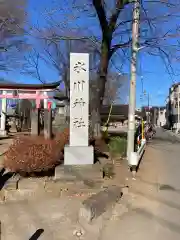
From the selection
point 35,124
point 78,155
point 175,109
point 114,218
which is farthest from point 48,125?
point 175,109

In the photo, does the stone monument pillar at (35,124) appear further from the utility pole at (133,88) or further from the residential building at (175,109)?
the residential building at (175,109)

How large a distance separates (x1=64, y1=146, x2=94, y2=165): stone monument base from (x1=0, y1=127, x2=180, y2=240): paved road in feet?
5.24

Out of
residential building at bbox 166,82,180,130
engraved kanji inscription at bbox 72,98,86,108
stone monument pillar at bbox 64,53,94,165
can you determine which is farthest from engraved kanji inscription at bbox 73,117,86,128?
residential building at bbox 166,82,180,130

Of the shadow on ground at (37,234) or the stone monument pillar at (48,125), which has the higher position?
the stone monument pillar at (48,125)

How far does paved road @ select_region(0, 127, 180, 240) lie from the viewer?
5.99 m

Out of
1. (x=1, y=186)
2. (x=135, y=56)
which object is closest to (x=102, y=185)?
(x=1, y=186)

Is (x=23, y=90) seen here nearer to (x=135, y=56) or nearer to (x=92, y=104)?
(x=92, y=104)

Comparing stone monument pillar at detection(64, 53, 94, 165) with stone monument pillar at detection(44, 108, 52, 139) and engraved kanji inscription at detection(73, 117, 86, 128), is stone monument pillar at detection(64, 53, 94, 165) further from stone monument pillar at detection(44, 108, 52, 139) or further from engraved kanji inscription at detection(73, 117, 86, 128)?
stone monument pillar at detection(44, 108, 52, 139)

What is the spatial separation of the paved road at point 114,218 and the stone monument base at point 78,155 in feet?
5.24

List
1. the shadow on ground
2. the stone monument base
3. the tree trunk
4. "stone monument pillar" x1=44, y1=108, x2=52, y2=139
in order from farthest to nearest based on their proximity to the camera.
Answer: the tree trunk
"stone monument pillar" x1=44, y1=108, x2=52, y2=139
the stone monument base
the shadow on ground

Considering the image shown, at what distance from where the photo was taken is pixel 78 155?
9641 millimetres

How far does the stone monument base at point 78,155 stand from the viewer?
31.4 feet

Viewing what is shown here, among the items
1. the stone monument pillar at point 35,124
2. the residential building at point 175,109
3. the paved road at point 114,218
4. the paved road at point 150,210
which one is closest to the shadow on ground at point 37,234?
the paved road at point 114,218

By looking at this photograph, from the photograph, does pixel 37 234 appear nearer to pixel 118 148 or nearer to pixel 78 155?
pixel 78 155
